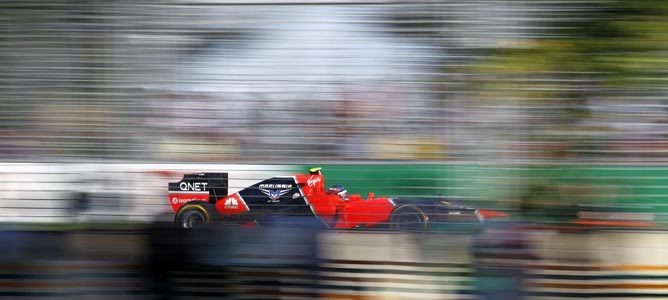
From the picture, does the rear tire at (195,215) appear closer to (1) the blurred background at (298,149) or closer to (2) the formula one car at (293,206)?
(2) the formula one car at (293,206)

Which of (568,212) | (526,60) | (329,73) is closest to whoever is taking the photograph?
(526,60)

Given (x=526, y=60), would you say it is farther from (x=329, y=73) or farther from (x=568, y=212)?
(x=329, y=73)

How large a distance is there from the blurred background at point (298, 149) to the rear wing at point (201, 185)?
0.07 metres

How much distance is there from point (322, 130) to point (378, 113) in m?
0.31

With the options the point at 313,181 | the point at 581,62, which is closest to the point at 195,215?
the point at 313,181

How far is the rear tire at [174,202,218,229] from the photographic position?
168 inches

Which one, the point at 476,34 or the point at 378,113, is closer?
the point at 476,34

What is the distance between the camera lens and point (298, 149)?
464 cm

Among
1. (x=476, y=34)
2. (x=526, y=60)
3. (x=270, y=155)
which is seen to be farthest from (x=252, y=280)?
(x=526, y=60)

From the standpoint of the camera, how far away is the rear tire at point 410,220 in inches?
182

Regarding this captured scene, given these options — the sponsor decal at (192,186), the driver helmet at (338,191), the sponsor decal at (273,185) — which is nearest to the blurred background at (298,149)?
the sponsor decal at (192,186)

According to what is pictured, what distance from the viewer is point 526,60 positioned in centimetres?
301

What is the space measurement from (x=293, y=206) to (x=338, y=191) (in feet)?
1.93

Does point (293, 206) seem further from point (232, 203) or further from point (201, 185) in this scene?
point (201, 185)
